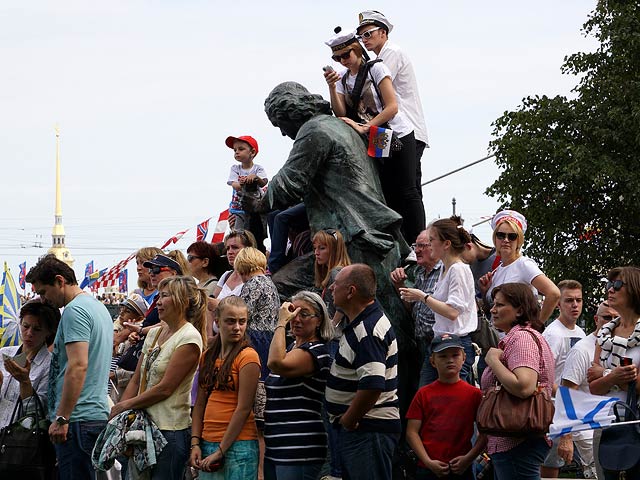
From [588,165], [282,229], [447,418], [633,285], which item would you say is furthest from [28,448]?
[588,165]

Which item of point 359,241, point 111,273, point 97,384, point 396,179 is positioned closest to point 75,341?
point 97,384

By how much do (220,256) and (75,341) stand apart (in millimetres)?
3064

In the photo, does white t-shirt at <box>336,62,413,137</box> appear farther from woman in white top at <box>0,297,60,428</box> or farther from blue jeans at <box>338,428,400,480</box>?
blue jeans at <box>338,428,400,480</box>

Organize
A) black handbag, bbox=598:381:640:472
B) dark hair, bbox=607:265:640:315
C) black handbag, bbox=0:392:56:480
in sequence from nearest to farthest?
1. black handbag, bbox=598:381:640:472
2. dark hair, bbox=607:265:640:315
3. black handbag, bbox=0:392:56:480

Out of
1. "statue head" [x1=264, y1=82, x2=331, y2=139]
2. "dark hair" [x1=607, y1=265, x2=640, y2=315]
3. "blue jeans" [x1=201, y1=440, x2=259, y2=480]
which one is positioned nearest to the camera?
"dark hair" [x1=607, y1=265, x2=640, y2=315]

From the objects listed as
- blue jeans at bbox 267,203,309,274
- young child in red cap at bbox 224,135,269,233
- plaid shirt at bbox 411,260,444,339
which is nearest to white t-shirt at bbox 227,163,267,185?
young child in red cap at bbox 224,135,269,233

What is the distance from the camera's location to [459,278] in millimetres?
7930

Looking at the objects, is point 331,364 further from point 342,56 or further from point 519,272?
point 342,56

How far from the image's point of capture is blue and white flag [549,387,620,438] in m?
6.71

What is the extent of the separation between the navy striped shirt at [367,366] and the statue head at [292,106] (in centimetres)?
264

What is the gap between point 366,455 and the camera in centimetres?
699

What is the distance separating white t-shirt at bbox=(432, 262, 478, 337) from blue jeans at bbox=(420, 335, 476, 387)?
91 millimetres

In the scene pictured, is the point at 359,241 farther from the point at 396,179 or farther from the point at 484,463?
the point at 484,463

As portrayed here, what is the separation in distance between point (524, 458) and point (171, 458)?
214 cm
